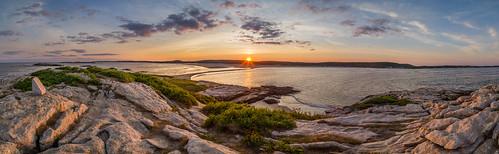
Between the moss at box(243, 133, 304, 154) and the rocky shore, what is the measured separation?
0.30m

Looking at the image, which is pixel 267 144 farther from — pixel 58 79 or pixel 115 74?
pixel 115 74

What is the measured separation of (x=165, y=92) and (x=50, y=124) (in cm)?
828

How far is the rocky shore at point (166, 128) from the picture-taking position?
884cm

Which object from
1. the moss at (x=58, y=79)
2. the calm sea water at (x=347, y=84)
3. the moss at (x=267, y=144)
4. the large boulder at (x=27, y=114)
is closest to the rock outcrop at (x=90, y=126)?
the large boulder at (x=27, y=114)

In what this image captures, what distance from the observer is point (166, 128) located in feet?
40.0

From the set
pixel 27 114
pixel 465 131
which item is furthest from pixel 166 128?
pixel 465 131

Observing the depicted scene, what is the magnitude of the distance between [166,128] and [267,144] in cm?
392

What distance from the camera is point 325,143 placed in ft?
37.9

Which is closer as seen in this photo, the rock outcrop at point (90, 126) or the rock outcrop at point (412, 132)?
the rock outcrop at point (412, 132)

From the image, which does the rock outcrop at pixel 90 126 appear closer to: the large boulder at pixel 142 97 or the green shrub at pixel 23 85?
the large boulder at pixel 142 97

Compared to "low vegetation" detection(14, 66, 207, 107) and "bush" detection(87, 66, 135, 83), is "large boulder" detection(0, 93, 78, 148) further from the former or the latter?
"bush" detection(87, 66, 135, 83)

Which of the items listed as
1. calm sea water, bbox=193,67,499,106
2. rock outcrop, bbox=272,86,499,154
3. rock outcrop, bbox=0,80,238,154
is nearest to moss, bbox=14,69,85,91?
rock outcrop, bbox=0,80,238,154

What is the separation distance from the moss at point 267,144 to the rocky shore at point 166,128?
1.00 ft

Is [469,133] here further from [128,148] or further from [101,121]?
[101,121]
